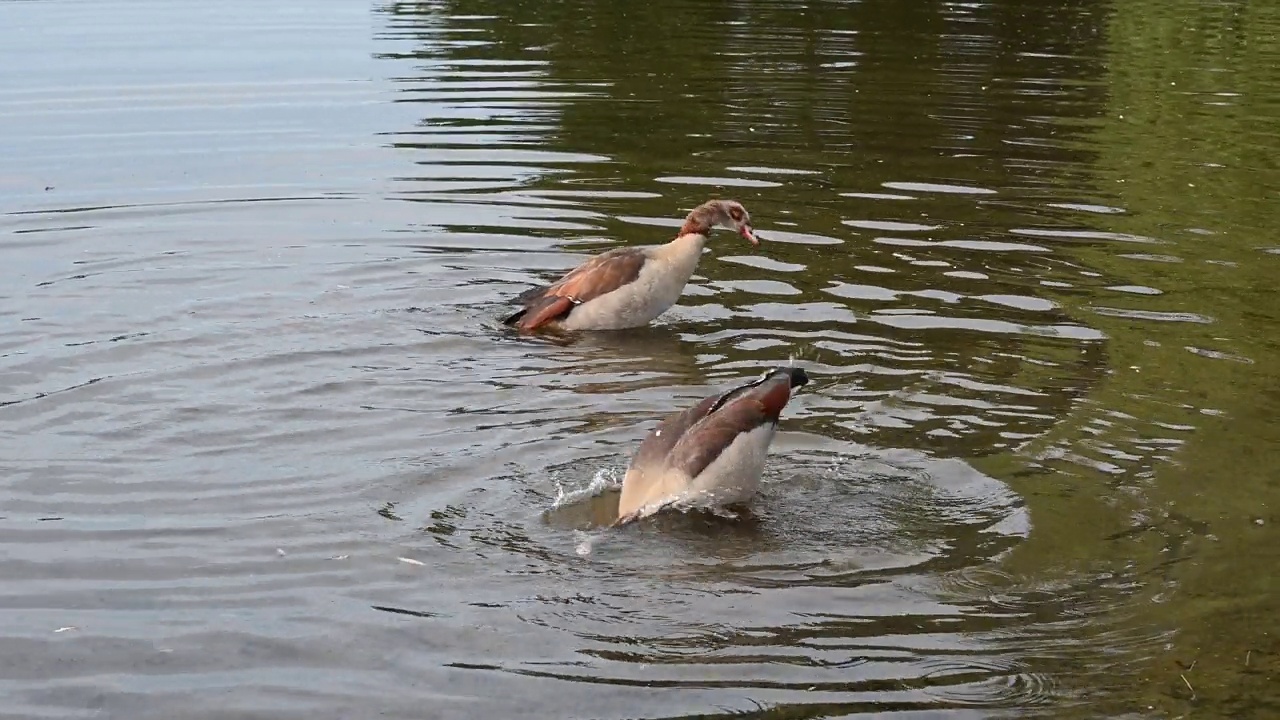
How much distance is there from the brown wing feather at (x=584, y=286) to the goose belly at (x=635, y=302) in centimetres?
6

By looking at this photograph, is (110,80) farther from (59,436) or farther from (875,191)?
(59,436)

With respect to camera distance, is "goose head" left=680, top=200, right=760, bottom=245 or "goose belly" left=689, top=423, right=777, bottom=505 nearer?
"goose belly" left=689, top=423, right=777, bottom=505

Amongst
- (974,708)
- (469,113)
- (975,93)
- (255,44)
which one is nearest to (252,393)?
(974,708)

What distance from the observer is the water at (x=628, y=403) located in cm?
744

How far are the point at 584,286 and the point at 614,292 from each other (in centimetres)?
24

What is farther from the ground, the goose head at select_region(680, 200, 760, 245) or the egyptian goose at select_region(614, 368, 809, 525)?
the goose head at select_region(680, 200, 760, 245)

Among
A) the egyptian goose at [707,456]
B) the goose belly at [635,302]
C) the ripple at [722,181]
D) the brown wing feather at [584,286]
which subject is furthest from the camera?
the ripple at [722,181]

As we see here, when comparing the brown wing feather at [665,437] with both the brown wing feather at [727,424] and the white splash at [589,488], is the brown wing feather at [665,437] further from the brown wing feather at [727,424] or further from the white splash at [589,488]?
the white splash at [589,488]

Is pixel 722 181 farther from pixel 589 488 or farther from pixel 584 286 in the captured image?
pixel 589 488

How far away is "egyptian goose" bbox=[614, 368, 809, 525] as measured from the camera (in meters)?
9.16

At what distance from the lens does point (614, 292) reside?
13.2 metres

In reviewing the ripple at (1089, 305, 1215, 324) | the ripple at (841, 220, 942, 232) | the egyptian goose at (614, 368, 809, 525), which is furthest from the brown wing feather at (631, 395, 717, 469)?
the ripple at (841, 220, 942, 232)

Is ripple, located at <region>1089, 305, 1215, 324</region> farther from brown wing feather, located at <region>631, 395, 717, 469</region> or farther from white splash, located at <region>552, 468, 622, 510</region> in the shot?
white splash, located at <region>552, 468, 622, 510</region>

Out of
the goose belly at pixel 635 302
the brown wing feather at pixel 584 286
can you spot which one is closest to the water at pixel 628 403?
the goose belly at pixel 635 302
